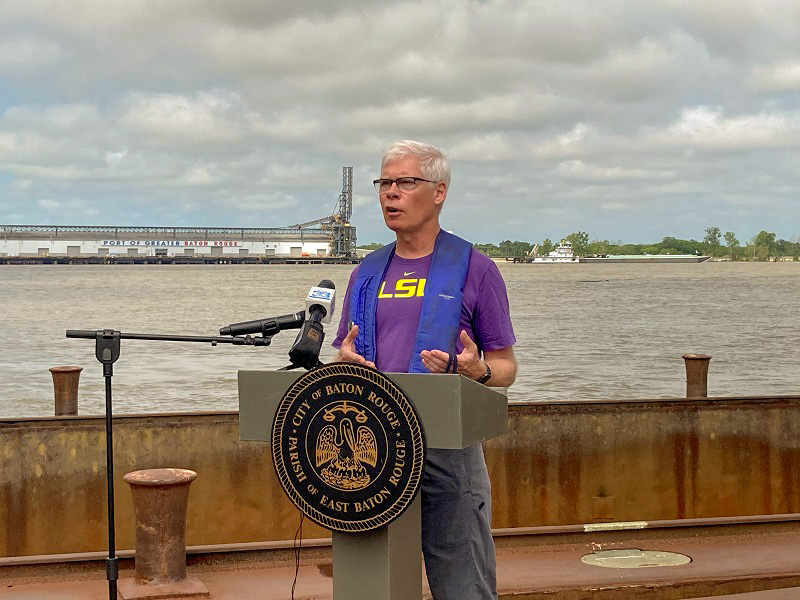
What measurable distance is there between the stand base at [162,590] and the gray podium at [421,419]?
3.48 meters

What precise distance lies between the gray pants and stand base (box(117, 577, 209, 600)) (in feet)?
10.6

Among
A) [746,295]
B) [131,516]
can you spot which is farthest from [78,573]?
[746,295]

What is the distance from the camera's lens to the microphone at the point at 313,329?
3.51 m

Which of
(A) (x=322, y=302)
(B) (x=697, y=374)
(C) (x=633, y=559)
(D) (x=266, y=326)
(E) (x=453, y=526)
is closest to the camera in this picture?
(A) (x=322, y=302)

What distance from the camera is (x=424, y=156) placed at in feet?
13.0

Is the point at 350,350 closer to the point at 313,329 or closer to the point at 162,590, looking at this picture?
the point at 313,329

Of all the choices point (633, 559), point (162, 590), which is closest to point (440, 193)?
point (162, 590)

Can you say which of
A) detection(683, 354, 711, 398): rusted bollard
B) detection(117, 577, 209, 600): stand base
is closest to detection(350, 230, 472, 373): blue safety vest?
detection(117, 577, 209, 600): stand base

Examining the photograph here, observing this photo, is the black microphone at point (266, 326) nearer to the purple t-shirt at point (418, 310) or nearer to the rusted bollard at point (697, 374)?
the purple t-shirt at point (418, 310)

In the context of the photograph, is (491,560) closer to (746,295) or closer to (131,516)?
(131,516)

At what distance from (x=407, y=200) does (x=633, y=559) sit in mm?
4253

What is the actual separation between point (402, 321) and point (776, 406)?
7404 millimetres

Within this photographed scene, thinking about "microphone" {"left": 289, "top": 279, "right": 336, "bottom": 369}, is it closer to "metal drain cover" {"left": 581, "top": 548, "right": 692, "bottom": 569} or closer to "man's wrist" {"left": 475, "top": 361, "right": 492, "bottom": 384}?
"man's wrist" {"left": 475, "top": 361, "right": 492, "bottom": 384}

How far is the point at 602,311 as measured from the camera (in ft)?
238
